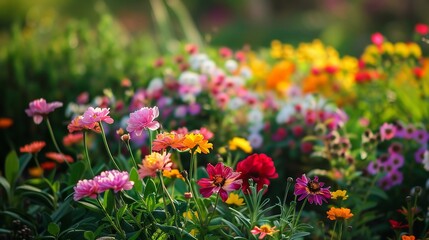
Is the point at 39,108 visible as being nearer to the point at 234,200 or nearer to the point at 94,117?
the point at 94,117

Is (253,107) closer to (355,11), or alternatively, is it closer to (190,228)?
(190,228)

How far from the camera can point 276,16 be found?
16375 millimetres

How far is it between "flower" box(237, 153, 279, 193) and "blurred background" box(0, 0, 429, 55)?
4.80 m

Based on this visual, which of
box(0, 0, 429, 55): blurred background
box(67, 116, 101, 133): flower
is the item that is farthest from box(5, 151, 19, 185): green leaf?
box(0, 0, 429, 55): blurred background

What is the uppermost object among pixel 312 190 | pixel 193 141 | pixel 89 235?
pixel 193 141

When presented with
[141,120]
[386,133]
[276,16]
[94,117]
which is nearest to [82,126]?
[94,117]

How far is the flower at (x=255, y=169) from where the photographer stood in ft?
6.37

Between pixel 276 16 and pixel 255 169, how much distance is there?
14.8m

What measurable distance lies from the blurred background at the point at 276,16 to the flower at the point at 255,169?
189 inches

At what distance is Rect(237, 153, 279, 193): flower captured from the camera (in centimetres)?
194

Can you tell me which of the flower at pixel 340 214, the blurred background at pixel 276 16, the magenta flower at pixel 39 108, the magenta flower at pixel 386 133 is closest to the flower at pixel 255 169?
the flower at pixel 340 214

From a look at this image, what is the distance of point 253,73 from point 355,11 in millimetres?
8047

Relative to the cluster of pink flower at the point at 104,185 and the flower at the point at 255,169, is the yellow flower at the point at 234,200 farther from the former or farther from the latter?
the cluster of pink flower at the point at 104,185

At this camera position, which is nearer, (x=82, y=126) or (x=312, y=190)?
(x=312, y=190)
